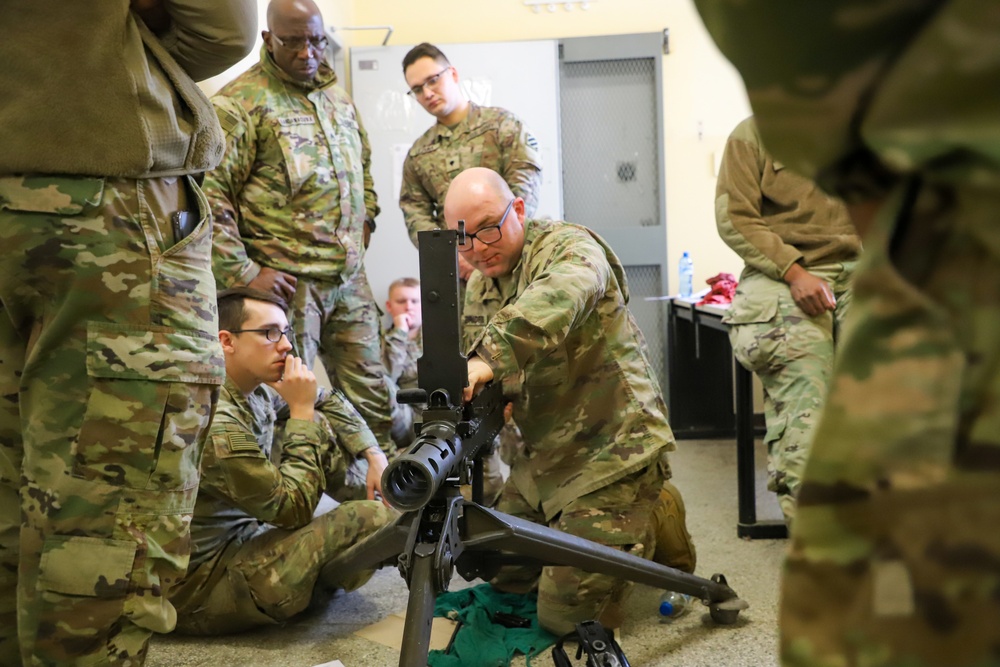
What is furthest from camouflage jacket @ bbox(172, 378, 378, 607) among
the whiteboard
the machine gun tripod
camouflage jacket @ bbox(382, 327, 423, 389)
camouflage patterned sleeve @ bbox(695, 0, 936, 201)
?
the whiteboard

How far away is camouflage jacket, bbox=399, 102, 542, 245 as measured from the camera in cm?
334

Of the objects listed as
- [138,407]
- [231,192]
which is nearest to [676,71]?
[231,192]

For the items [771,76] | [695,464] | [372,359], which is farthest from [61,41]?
[695,464]

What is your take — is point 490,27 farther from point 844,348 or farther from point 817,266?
point 844,348

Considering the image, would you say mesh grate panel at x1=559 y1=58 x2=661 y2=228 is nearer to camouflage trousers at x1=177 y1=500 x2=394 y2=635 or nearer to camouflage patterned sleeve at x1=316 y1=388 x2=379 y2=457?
camouflage patterned sleeve at x1=316 y1=388 x2=379 y2=457

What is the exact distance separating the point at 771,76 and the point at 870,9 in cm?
6

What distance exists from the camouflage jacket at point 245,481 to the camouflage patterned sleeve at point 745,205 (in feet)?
4.00

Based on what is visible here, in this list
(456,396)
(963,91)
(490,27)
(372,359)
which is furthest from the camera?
(490,27)

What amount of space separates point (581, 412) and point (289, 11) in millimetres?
1513

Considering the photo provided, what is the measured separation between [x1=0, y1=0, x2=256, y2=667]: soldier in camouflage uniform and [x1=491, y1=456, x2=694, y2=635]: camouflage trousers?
0.88 meters

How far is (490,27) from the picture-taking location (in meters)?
4.93

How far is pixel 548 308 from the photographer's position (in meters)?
1.62

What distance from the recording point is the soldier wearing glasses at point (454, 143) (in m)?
3.31

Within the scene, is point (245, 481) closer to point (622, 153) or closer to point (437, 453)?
point (437, 453)
